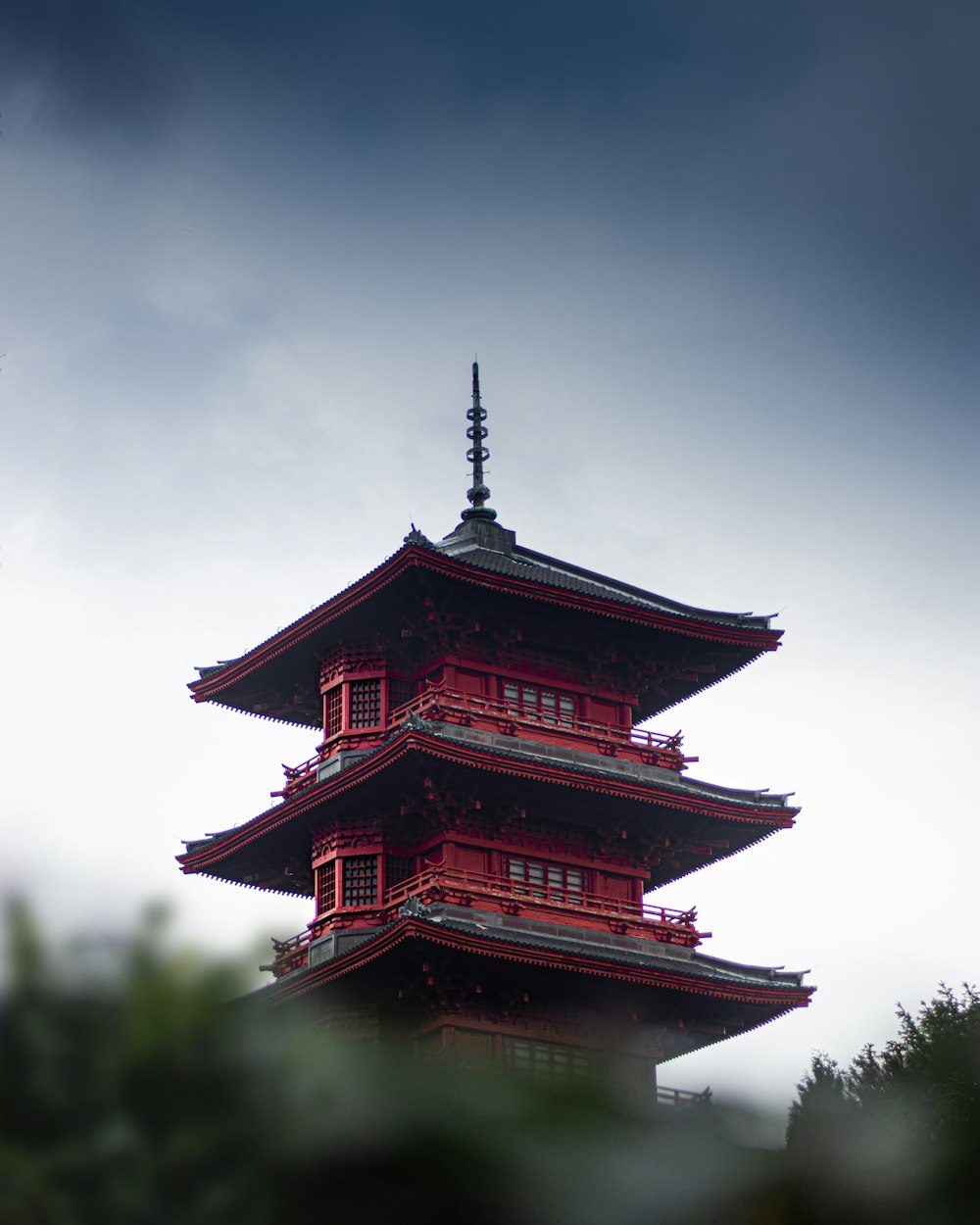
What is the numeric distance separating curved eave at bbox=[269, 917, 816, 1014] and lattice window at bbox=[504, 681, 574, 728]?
5723 millimetres

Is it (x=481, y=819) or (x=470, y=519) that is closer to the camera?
(x=481, y=819)

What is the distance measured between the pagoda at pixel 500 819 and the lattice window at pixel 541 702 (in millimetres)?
57

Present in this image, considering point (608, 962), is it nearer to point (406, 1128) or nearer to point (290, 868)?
point (290, 868)

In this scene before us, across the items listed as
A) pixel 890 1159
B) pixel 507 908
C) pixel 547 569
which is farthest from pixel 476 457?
pixel 890 1159

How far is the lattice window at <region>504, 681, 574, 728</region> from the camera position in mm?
33688

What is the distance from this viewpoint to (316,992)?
3036cm

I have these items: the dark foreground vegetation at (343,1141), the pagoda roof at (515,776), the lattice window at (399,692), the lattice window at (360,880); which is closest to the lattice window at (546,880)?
the pagoda roof at (515,776)

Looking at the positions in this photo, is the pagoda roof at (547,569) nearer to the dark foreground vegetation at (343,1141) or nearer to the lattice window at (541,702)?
the lattice window at (541,702)

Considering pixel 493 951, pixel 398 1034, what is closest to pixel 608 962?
pixel 493 951

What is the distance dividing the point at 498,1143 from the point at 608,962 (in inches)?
649

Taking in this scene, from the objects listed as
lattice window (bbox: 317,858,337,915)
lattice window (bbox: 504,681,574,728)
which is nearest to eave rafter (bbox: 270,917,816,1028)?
lattice window (bbox: 317,858,337,915)

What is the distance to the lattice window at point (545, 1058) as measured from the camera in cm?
2988

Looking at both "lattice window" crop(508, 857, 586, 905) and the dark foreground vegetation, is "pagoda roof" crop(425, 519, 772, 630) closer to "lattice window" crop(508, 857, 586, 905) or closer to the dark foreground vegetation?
"lattice window" crop(508, 857, 586, 905)

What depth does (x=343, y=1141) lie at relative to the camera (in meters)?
12.7
